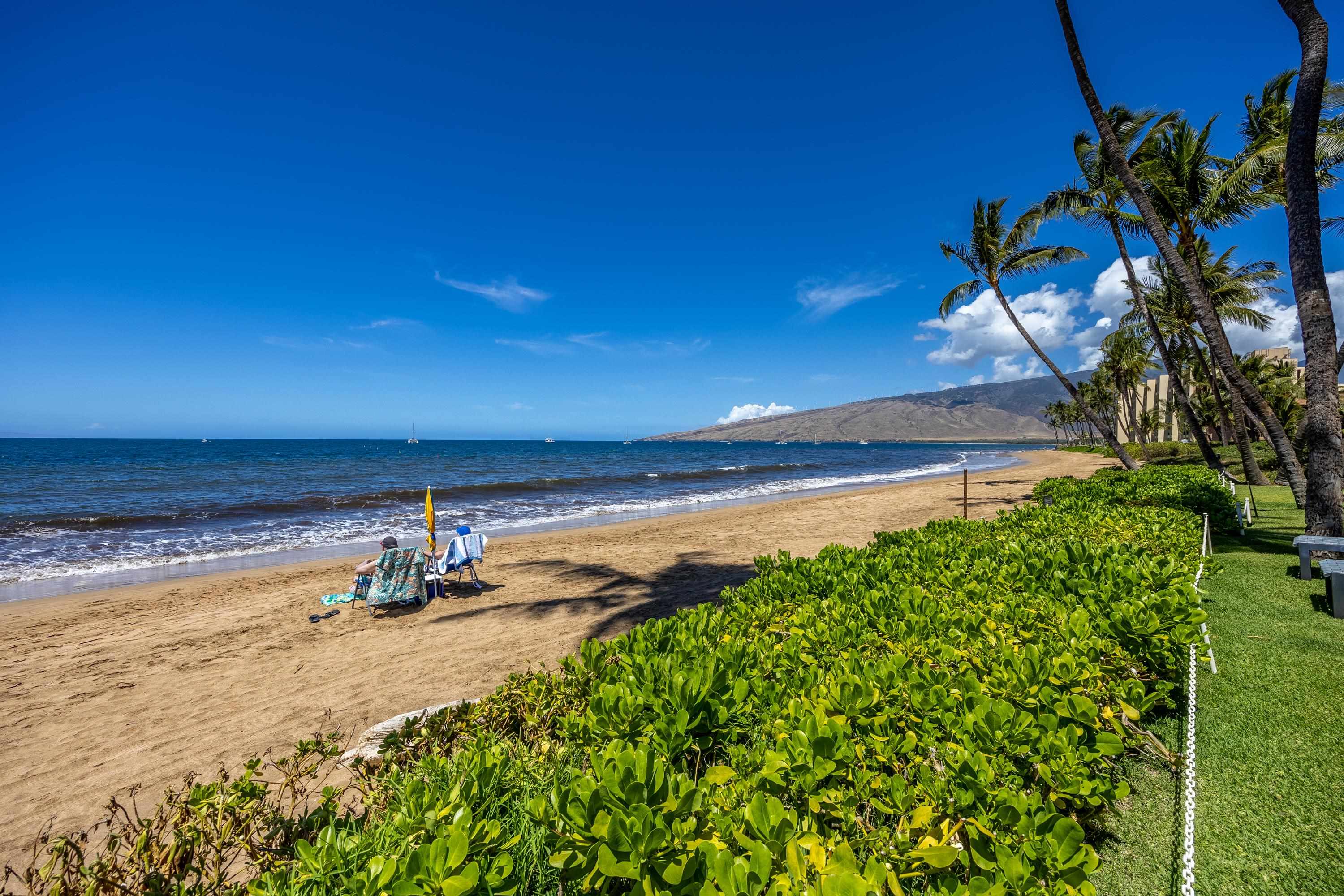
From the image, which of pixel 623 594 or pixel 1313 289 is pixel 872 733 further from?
pixel 1313 289

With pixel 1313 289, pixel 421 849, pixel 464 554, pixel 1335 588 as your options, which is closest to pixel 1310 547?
pixel 1335 588

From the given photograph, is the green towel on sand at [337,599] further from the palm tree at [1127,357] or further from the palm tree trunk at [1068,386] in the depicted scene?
the palm tree at [1127,357]

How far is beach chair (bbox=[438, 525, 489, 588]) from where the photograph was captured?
345 inches

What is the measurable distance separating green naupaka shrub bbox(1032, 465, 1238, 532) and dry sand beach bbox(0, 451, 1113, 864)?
13.9ft

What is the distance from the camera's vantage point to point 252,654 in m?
6.30

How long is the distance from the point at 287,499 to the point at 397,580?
58.4 ft

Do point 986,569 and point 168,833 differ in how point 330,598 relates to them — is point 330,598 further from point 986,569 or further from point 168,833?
point 986,569

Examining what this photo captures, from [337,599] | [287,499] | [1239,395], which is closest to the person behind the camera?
[337,599]

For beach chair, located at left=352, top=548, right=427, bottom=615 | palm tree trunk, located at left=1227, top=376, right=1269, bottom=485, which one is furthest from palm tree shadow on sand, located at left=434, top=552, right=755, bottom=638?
palm tree trunk, located at left=1227, top=376, right=1269, bottom=485

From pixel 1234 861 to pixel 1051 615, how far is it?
107 centimetres

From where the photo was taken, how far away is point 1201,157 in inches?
485

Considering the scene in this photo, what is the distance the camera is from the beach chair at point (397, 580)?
7719 millimetres

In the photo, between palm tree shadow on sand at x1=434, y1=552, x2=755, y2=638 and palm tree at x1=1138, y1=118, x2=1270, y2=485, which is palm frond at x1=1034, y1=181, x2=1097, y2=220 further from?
palm tree shadow on sand at x1=434, y1=552, x2=755, y2=638

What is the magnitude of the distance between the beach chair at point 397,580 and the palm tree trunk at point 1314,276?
39.2ft
